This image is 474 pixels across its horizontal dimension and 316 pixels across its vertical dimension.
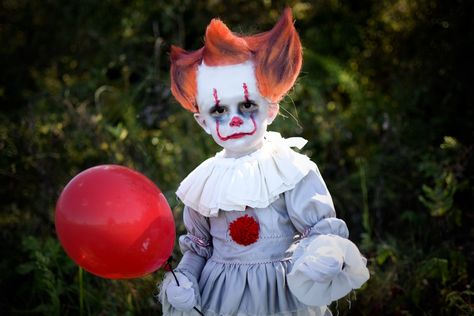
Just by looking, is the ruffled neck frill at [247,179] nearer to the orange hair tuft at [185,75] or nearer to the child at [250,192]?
the child at [250,192]

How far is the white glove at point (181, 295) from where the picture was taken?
221cm

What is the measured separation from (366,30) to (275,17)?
2.46 feet

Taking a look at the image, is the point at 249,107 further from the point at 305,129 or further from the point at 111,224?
the point at 305,129

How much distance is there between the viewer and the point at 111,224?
2.06m

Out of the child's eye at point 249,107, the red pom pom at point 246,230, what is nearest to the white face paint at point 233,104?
the child's eye at point 249,107

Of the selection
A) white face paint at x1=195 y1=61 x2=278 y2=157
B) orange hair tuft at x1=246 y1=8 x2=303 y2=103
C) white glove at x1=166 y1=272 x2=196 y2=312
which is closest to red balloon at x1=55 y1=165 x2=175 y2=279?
white glove at x1=166 y1=272 x2=196 y2=312

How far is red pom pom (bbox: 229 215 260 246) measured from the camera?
89.6 inches

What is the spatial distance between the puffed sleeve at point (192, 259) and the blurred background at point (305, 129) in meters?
0.58

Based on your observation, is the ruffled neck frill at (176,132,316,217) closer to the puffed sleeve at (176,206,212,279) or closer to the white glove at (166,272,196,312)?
the puffed sleeve at (176,206,212,279)

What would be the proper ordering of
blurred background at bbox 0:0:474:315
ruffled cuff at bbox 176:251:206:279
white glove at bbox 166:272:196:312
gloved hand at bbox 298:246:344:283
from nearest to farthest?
gloved hand at bbox 298:246:344:283, white glove at bbox 166:272:196:312, ruffled cuff at bbox 176:251:206:279, blurred background at bbox 0:0:474:315

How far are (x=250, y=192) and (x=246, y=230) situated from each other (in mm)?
145

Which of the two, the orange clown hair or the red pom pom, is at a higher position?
the orange clown hair

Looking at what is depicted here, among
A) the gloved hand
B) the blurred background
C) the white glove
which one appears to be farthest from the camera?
the blurred background

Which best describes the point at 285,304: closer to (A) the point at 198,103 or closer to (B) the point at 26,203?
(A) the point at 198,103
